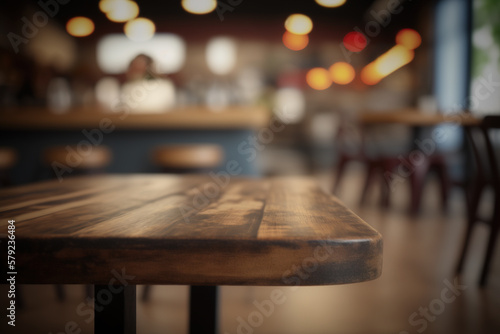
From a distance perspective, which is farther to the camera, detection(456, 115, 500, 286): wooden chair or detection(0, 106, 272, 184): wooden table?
detection(0, 106, 272, 184): wooden table

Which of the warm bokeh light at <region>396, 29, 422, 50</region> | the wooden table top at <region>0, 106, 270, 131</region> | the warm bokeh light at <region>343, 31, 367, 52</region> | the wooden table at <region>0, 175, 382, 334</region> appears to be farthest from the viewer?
the warm bokeh light at <region>343, 31, 367, 52</region>

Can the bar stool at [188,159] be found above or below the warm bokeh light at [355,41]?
below

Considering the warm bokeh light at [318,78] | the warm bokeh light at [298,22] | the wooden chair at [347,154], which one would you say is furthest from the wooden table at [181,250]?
the warm bokeh light at [318,78]

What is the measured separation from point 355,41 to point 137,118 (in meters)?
Result: 7.03

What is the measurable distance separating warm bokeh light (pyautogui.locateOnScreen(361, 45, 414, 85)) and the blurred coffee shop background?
0.03 m

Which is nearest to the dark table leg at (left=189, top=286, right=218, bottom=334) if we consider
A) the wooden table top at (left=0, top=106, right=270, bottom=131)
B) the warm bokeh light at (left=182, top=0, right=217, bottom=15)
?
the wooden table top at (left=0, top=106, right=270, bottom=131)

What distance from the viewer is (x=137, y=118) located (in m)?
3.03

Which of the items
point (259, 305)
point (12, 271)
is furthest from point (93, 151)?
point (12, 271)

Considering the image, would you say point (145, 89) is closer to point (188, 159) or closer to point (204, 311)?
point (188, 159)

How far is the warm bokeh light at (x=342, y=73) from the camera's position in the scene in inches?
373

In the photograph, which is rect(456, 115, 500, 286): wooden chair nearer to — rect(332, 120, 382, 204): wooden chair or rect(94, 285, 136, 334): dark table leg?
rect(94, 285, 136, 334): dark table leg

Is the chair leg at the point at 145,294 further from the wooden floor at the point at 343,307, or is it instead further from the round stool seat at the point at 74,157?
the round stool seat at the point at 74,157

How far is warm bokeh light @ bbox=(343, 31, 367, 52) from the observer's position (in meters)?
8.65

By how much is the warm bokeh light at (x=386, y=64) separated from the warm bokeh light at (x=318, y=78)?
838mm
